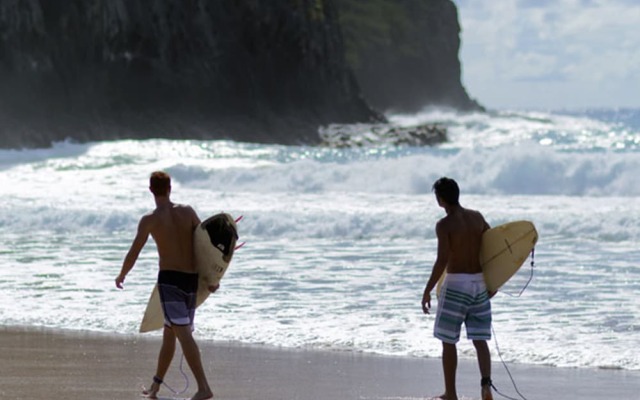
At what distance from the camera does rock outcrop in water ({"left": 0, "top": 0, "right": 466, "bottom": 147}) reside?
140ft

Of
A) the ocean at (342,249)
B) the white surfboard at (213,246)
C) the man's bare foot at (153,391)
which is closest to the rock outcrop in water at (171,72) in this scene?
the ocean at (342,249)

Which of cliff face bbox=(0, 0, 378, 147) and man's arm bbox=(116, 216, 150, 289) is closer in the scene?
man's arm bbox=(116, 216, 150, 289)

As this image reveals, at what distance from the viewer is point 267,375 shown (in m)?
7.99

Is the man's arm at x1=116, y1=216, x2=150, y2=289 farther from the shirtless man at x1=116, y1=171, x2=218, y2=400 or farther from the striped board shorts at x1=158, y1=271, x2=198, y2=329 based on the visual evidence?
the striped board shorts at x1=158, y1=271, x2=198, y2=329

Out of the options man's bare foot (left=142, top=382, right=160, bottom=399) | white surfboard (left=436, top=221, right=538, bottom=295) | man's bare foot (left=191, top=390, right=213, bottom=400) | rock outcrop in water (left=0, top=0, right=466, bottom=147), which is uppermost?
white surfboard (left=436, top=221, right=538, bottom=295)

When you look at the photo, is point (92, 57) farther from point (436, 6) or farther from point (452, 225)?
point (436, 6)

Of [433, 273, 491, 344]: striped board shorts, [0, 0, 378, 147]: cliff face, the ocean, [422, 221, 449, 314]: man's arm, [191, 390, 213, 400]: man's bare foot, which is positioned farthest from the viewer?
[0, 0, 378, 147]: cliff face

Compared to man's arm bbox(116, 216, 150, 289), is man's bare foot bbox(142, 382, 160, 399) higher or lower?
lower

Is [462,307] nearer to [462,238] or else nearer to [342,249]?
[462,238]

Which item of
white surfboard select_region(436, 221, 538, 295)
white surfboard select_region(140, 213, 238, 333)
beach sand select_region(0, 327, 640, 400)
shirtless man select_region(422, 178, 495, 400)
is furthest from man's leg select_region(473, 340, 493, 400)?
white surfboard select_region(140, 213, 238, 333)

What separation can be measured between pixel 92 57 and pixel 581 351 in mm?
38401

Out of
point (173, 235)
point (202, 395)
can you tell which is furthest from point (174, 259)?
point (202, 395)

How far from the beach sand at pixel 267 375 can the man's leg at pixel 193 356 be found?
0.38 meters

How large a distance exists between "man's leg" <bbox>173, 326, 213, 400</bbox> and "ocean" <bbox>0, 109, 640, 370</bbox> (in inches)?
88.7
